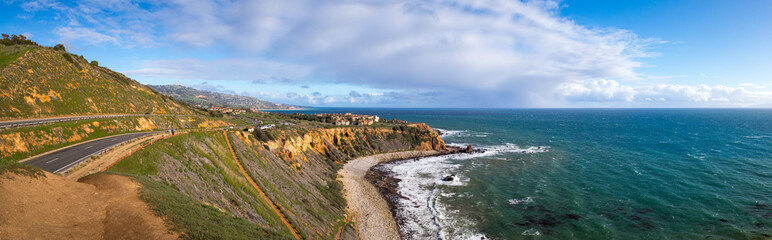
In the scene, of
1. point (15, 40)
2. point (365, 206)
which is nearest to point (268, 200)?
point (365, 206)

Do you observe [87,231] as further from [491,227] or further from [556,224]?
[556,224]

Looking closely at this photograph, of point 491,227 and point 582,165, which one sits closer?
point 491,227

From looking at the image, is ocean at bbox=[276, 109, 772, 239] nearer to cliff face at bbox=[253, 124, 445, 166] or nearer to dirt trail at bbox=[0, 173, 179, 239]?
cliff face at bbox=[253, 124, 445, 166]

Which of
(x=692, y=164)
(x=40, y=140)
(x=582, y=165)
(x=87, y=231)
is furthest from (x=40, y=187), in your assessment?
(x=692, y=164)

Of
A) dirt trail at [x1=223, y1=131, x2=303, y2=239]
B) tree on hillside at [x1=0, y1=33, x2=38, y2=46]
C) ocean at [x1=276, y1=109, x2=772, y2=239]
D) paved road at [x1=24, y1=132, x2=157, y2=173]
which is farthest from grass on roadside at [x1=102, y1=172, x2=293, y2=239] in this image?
tree on hillside at [x1=0, y1=33, x2=38, y2=46]

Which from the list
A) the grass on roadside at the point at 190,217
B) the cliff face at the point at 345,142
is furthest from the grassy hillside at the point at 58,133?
the cliff face at the point at 345,142
